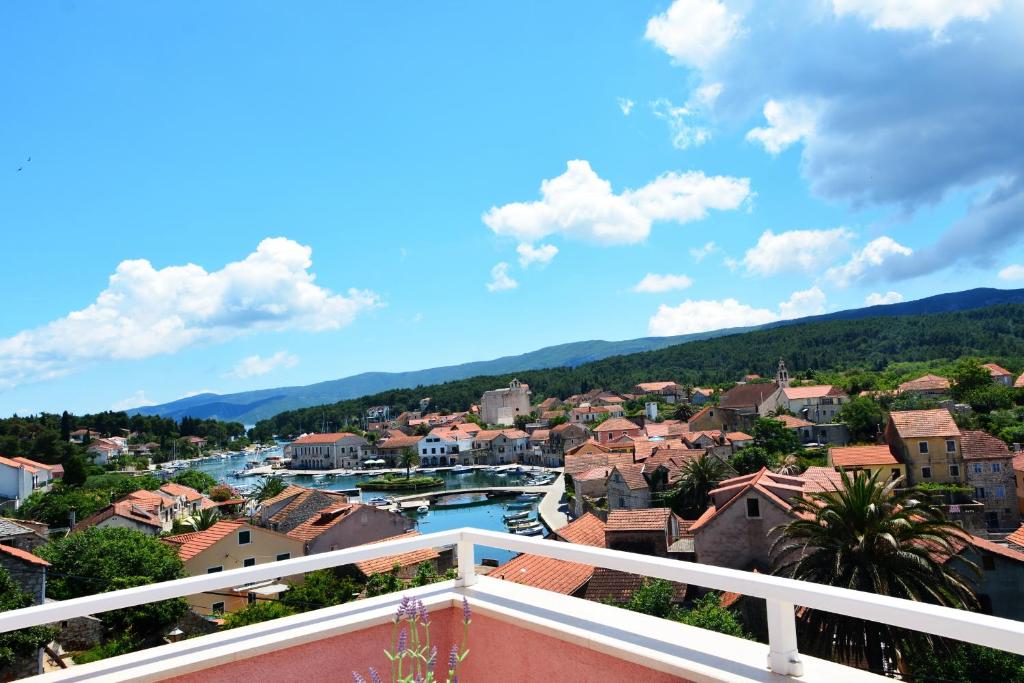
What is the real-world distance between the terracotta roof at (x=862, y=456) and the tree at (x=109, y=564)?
2572 cm

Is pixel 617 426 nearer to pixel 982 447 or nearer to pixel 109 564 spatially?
pixel 982 447

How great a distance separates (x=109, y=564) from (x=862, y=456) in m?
29.1

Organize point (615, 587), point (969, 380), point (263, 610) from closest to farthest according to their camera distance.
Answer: point (263, 610)
point (615, 587)
point (969, 380)

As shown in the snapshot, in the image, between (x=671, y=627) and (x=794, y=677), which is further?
(x=671, y=627)

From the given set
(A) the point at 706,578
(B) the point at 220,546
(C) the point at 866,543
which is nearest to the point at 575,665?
(A) the point at 706,578

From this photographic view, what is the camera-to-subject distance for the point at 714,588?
1.62 meters

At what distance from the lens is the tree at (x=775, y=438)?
3503 centimetres

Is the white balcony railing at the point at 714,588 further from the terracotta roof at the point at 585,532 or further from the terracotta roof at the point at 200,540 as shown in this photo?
the terracotta roof at the point at 200,540

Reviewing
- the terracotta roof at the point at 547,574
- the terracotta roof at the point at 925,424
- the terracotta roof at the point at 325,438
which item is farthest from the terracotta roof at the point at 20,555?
the terracotta roof at the point at 325,438

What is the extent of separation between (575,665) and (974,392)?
4986 centimetres

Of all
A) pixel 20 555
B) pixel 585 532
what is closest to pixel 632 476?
pixel 585 532

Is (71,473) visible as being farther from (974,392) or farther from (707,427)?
(974,392)

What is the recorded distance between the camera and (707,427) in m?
53.6

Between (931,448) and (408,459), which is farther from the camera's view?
(408,459)
